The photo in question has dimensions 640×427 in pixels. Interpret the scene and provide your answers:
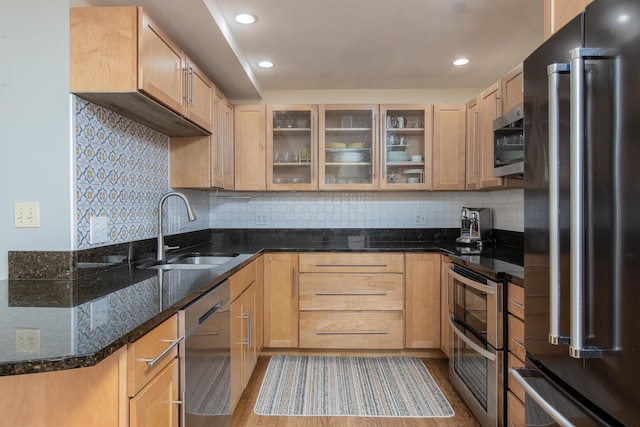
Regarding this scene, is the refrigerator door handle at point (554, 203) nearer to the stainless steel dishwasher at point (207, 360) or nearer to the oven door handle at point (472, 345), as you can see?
the oven door handle at point (472, 345)

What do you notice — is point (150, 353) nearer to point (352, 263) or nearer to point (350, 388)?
point (350, 388)

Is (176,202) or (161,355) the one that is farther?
(176,202)

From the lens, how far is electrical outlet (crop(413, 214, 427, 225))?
137 inches

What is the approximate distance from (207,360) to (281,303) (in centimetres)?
139

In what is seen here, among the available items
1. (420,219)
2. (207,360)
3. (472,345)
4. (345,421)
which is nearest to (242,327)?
(207,360)

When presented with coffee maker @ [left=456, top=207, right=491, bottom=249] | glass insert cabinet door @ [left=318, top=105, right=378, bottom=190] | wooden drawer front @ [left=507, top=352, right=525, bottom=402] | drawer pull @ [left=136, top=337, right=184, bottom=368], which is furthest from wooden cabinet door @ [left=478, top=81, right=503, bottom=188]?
drawer pull @ [left=136, top=337, right=184, bottom=368]

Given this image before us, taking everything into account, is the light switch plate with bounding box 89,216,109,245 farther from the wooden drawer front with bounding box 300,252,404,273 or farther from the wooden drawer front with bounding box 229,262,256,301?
the wooden drawer front with bounding box 300,252,404,273

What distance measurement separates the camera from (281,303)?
2.91m

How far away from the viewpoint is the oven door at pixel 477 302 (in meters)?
1.83

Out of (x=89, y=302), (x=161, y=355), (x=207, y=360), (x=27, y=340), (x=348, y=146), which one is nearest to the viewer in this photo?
(x=27, y=340)

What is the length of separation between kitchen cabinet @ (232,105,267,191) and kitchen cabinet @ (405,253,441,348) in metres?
1.51

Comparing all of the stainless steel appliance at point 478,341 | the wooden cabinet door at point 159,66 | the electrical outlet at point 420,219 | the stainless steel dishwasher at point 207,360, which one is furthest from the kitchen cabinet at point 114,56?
the electrical outlet at point 420,219

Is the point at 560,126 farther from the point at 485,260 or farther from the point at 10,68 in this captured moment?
the point at 10,68

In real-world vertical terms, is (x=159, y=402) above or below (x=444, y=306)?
above
